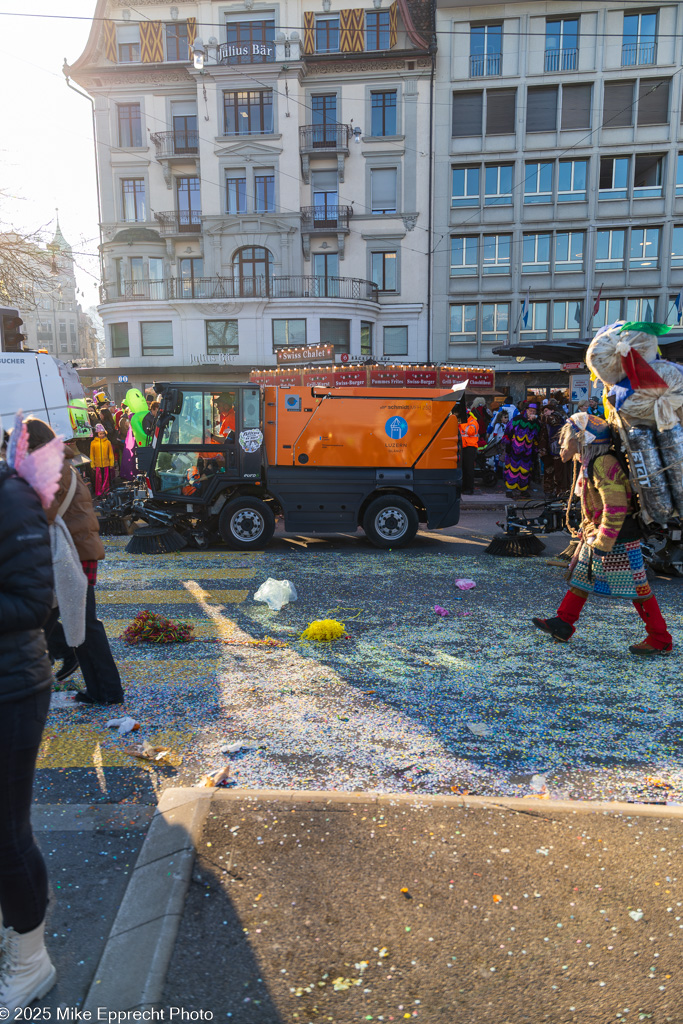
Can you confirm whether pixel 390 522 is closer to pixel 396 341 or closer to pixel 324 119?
pixel 396 341

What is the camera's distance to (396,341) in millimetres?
33406

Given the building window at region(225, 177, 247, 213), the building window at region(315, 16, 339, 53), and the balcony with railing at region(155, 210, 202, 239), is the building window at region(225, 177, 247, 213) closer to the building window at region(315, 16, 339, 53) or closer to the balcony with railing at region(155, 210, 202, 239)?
the balcony with railing at region(155, 210, 202, 239)

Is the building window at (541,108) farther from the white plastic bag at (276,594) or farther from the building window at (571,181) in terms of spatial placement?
the white plastic bag at (276,594)

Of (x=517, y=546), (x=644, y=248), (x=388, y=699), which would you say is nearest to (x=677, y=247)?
(x=644, y=248)

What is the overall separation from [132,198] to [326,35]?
39.6ft

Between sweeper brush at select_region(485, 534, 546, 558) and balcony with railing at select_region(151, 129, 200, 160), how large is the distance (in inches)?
1220

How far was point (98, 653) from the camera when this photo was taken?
14.6 ft

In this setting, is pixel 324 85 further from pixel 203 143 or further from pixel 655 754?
pixel 655 754

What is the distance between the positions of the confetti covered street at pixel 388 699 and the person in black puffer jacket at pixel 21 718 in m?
1.19

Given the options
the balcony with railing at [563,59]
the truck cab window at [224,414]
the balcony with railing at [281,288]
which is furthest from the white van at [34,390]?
the balcony with railing at [563,59]

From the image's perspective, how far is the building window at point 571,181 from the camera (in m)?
31.1

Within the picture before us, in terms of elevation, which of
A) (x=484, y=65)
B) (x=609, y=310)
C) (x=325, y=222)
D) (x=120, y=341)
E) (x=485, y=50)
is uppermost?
(x=485, y=50)

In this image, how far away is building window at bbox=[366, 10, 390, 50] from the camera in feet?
104

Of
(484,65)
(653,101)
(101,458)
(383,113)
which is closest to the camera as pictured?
(101,458)
